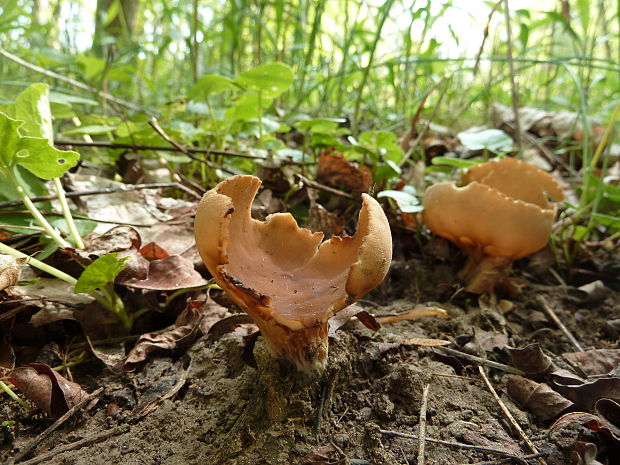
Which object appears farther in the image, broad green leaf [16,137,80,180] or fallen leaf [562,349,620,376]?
fallen leaf [562,349,620,376]

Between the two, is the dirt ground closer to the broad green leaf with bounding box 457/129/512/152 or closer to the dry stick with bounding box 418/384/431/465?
the dry stick with bounding box 418/384/431/465

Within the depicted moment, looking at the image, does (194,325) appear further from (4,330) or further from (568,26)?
(568,26)

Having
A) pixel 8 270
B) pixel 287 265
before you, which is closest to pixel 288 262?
pixel 287 265

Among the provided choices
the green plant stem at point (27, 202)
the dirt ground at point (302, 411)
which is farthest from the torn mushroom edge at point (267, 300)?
the green plant stem at point (27, 202)

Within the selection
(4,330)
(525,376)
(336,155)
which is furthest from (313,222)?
(4,330)

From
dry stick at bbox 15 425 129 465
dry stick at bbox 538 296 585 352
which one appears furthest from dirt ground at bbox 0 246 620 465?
dry stick at bbox 538 296 585 352
